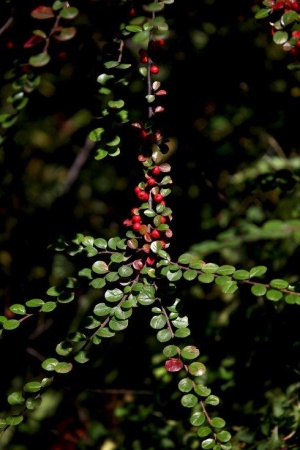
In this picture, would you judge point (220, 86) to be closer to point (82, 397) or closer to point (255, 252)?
point (255, 252)

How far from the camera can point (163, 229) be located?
0.96 metres

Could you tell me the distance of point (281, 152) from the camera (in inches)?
80.7

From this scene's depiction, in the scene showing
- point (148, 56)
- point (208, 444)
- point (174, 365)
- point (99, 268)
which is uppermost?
point (148, 56)

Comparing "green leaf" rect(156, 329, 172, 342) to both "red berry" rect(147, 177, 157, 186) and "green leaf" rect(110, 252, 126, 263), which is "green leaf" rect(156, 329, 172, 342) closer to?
"green leaf" rect(110, 252, 126, 263)

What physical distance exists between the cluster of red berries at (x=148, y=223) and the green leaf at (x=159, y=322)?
10cm

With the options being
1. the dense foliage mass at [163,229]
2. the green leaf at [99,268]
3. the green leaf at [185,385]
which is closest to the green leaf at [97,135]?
the dense foliage mass at [163,229]

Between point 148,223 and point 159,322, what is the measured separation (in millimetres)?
202

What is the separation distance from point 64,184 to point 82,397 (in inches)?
36.4

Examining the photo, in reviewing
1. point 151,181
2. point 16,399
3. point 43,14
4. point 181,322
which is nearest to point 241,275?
point 181,322

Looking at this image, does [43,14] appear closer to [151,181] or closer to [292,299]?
[151,181]

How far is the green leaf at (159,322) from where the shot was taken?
3.10 ft

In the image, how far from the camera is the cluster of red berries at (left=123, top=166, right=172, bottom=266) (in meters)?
0.98

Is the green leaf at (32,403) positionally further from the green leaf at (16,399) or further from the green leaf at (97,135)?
the green leaf at (97,135)

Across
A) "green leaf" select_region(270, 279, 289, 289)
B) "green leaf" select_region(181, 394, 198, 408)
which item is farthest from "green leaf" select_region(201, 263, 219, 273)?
"green leaf" select_region(181, 394, 198, 408)
